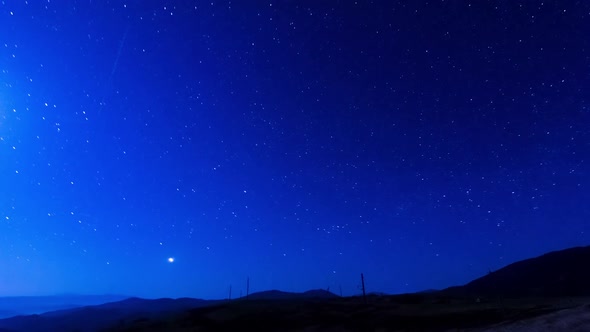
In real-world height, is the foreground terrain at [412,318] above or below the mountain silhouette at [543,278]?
below

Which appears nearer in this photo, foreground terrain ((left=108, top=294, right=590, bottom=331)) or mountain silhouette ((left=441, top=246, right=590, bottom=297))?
foreground terrain ((left=108, top=294, right=590, bottom=331))

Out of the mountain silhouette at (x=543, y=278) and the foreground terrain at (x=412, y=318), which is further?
the mountain silhouette at (x=543, y=278)

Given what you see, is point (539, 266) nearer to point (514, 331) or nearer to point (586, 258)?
point (586, 258)

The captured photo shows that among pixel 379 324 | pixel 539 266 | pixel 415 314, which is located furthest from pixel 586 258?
pixel 379 324

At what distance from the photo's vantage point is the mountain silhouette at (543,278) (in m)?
84.3

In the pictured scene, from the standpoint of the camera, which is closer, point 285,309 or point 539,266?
point 285,309

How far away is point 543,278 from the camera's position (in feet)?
323

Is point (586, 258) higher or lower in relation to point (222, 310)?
higher

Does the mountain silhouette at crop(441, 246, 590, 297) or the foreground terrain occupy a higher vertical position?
the mountain silhouette at crop(441, 246, 590, 297)

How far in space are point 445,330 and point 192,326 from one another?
123 ft

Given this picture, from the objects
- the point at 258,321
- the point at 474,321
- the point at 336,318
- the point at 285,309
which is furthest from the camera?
the point at 285,309

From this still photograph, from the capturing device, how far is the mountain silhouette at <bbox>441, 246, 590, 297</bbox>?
277ft

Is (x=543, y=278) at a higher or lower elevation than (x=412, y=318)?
higher

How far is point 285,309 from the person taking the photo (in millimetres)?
61438
